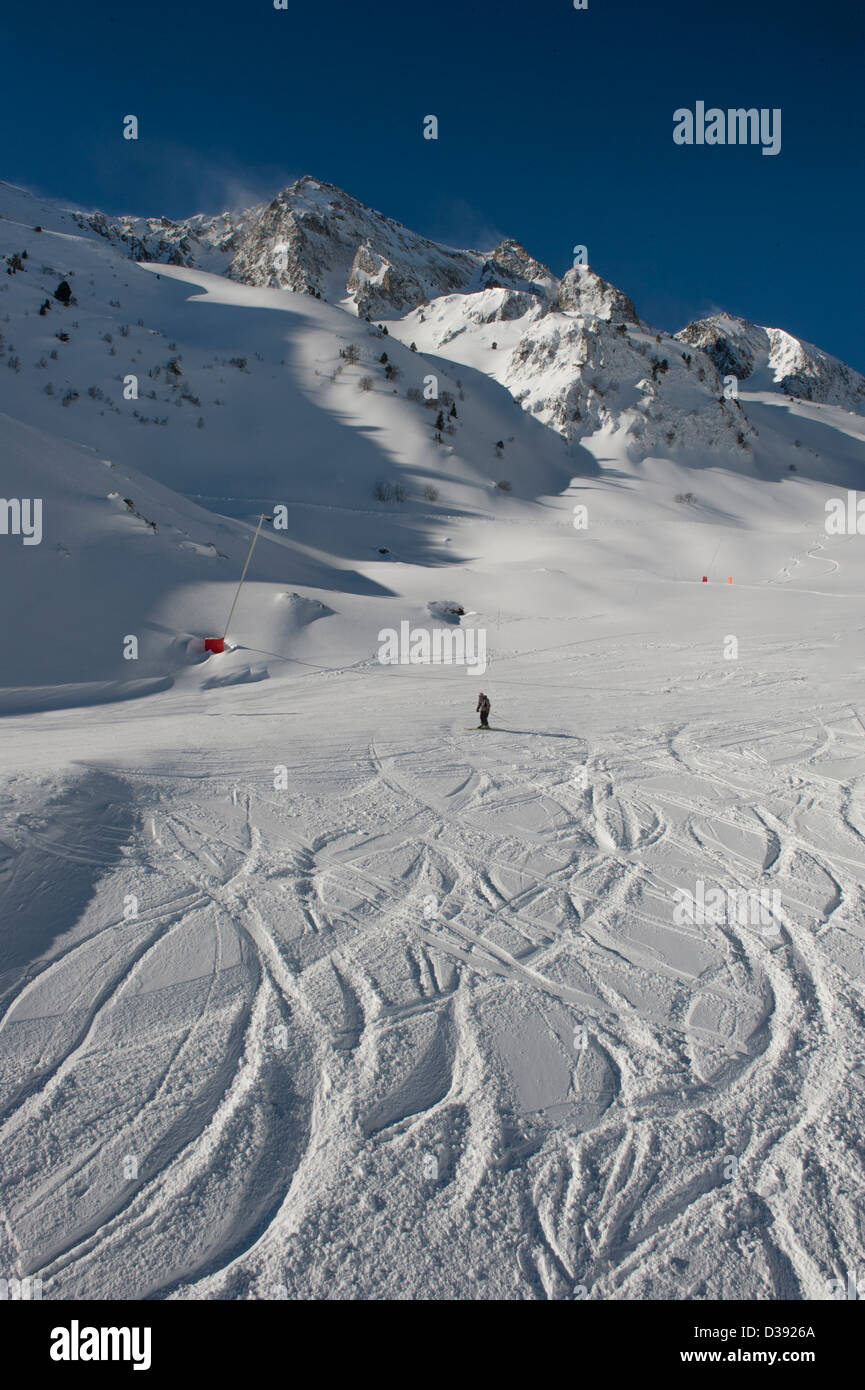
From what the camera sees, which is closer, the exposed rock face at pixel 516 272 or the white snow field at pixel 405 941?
the white snow field at pixel 405 941

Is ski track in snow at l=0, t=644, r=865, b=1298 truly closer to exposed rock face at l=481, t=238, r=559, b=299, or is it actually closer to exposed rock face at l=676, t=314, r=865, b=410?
exposed rock face at l=481, t=238, r=559, b=299

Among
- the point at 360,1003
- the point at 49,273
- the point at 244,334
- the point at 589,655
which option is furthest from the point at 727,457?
the point at 360,1003

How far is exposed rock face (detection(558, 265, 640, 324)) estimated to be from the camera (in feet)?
234

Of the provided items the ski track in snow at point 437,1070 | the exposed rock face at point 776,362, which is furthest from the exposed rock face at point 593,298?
the ski track in snow at point 437,1070

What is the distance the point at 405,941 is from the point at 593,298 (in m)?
81.0

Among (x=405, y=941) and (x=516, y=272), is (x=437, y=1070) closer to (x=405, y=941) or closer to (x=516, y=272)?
(x=405, y=941)

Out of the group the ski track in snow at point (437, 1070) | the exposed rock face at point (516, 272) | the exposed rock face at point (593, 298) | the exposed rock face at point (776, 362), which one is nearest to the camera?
the ski track in snow at point (437, 1070)

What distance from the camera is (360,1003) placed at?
181 inches

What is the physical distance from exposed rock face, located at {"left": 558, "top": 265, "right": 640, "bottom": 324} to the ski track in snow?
7737 centimetres

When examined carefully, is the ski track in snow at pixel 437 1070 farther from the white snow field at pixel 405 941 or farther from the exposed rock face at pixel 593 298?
the exposed rock face at pixel 593 298

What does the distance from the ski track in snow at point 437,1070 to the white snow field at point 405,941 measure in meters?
0.02

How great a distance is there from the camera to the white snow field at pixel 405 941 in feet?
10.6

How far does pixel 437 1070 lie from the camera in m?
4.07

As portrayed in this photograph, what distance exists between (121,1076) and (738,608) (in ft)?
70.4
